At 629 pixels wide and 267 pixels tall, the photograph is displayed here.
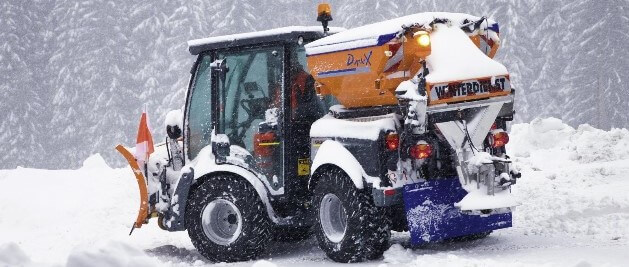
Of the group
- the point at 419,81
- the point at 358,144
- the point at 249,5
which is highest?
the point at 249,5

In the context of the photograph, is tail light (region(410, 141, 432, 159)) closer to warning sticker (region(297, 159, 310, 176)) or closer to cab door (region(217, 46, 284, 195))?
warning sticker (region(297, 159, 310, 176))

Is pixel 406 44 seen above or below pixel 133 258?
above

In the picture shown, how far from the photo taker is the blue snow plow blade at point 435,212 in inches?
274

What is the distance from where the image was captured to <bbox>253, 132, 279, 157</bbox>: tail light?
8.16 metres

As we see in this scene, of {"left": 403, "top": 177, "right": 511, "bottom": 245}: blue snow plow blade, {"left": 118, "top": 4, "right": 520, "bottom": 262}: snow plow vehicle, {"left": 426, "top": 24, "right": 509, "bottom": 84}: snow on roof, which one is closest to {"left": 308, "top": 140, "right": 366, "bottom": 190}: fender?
{"left": 118, "top": 4, "right": 520, "bottom": 262}: snow plow vehicle

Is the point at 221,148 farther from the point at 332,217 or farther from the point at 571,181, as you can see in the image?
the point at 571,181

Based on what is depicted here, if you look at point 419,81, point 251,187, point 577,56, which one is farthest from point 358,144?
point 577,56

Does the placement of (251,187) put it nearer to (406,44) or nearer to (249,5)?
(406,44)

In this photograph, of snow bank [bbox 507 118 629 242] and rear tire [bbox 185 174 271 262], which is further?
snow bank [bbox 507 118 629 242]

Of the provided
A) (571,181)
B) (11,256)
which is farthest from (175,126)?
(571,181)

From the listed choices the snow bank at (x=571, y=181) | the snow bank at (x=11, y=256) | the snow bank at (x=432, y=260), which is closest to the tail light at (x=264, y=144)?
the snow bank at (x=432, y=260)

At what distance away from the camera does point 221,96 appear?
849cm

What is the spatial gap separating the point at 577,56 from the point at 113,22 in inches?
949

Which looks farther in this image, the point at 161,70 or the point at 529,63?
the point at 161,70
